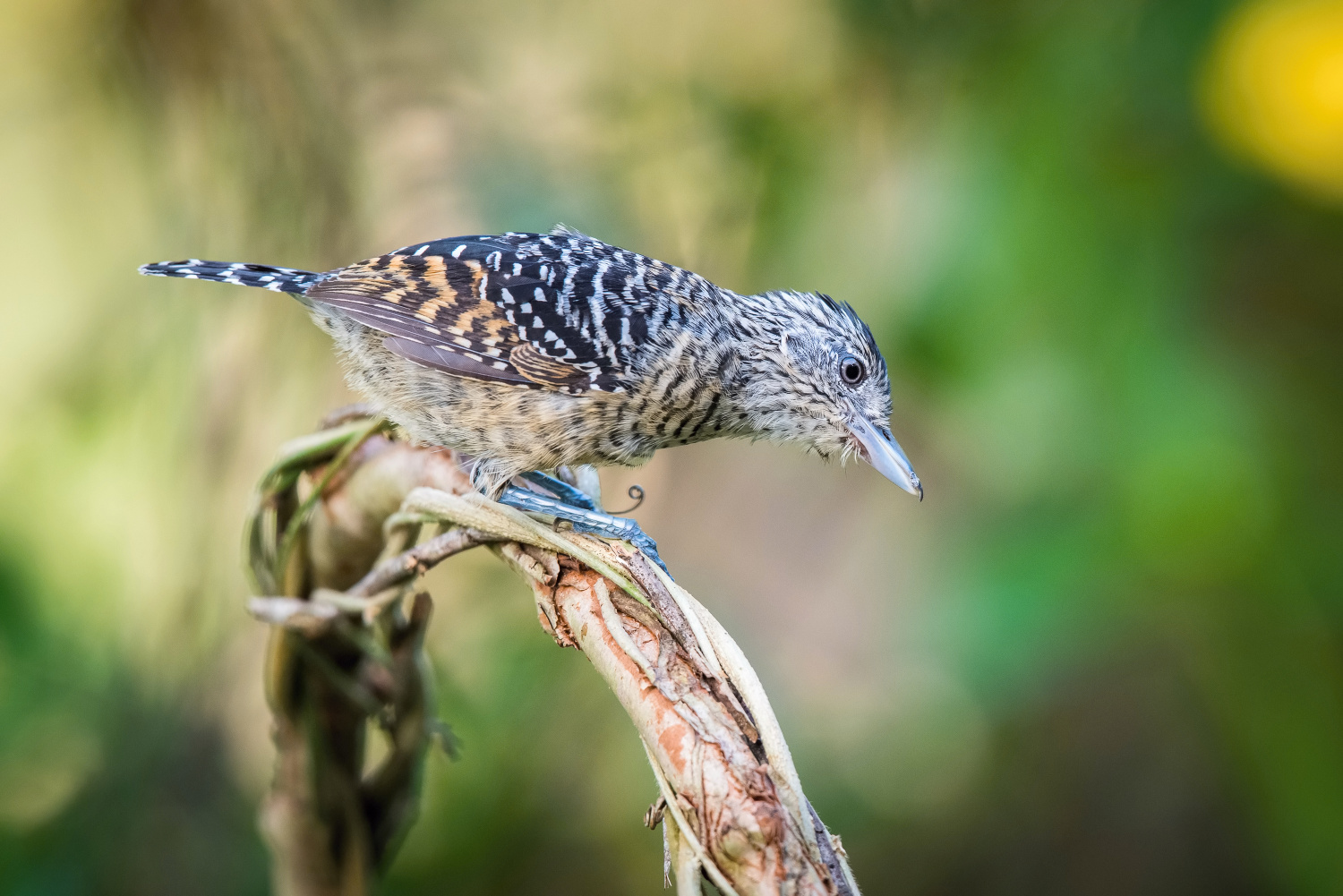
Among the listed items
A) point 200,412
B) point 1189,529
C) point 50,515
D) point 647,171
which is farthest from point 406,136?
point 1189,529

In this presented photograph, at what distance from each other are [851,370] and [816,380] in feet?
0.25

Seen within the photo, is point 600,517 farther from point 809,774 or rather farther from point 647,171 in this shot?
point 647,171

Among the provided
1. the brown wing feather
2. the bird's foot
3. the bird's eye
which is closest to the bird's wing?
the brown wing feather

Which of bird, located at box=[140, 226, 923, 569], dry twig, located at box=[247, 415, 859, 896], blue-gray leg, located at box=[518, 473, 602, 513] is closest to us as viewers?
dry twig, located at box=[247, 415, 859, 896]

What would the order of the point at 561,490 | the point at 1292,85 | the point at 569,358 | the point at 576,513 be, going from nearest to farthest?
the point at 576,513, the point at 569,358, the point at 561,490, the point at 1292,85

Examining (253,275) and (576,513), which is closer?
(576,513)

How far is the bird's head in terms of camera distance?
2174 mm

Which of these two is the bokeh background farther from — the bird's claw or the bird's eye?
the bird's claw

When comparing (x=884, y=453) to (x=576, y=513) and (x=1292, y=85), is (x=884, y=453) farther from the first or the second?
(x=1292, y=85)

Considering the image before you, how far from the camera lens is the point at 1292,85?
86.0 inches

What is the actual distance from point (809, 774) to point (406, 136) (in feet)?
6.96

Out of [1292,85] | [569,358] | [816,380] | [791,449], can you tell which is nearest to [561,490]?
[569,358]

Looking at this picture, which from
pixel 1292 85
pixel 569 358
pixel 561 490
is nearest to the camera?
pixel 569 358

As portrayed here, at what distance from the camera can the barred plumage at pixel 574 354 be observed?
1886 millimetres
